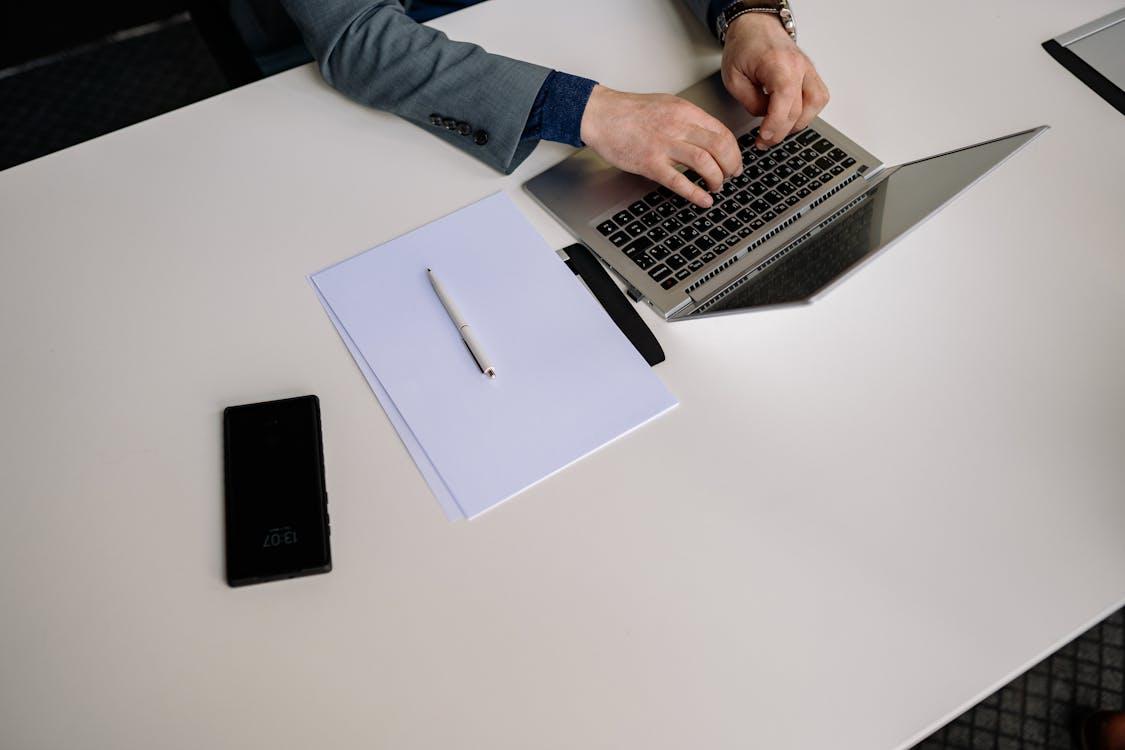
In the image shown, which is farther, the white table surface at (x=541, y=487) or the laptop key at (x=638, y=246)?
the laptop key at (x=638, y=246)

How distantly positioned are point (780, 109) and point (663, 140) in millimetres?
128

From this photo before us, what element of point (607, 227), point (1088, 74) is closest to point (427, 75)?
point (607, 227)

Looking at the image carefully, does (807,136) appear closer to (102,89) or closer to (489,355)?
(489,355)

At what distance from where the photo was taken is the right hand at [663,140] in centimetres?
86

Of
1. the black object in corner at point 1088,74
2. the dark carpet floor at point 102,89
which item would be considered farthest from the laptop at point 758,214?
the dark carpet floor at point 102,89

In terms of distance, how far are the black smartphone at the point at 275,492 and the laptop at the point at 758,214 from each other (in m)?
0.33

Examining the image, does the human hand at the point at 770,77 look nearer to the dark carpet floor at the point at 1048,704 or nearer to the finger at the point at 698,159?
the finger at the point at 698,159

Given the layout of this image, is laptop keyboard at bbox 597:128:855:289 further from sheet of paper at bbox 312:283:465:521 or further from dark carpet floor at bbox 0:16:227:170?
dark carpet floor at bbox 0:16:227:170

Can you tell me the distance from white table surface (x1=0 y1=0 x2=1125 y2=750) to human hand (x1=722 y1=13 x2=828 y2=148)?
2.8 inches

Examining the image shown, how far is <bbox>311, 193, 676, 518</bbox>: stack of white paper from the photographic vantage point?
742mm

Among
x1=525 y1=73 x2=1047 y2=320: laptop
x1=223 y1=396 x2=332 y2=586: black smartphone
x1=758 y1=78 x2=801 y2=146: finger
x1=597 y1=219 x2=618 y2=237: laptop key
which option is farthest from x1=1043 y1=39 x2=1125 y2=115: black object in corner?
x1=223 y1=396 x2=332 y2=586: black smartphone

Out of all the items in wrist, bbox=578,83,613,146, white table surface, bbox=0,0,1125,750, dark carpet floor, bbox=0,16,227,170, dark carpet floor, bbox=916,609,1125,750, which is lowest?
dark carpet floor, bbox=916,609,1125,750

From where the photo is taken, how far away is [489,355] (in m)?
0.79

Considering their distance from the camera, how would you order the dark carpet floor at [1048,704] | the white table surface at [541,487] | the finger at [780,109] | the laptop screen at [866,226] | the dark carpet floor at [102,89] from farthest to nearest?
the dark carpet floor at [102,89] < the dark carpet floor at [1048,704] < the finger at [780,109] < the laptop screen at [866,226] < the white table surface at [541,487]
